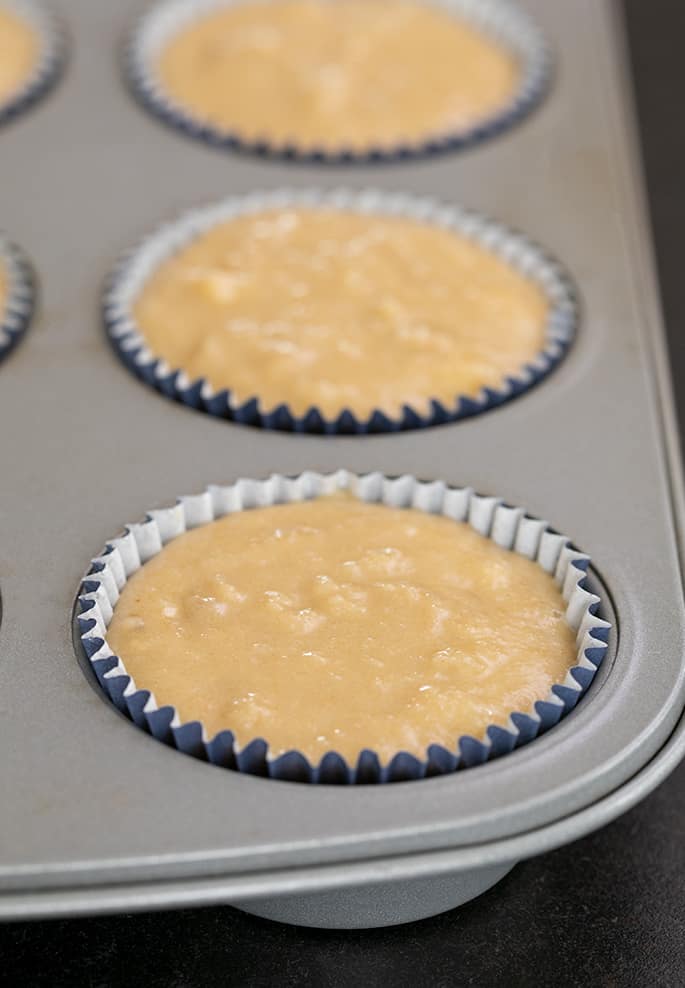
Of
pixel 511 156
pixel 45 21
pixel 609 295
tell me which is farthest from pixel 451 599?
pixel 45 21

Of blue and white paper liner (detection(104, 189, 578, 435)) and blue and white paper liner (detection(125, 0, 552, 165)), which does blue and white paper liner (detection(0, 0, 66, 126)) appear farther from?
blue and white paper liner (detection(104, 189, 578, 435))

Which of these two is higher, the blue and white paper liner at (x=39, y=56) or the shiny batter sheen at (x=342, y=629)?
the blue and white paper liner at (x=39, y=56)

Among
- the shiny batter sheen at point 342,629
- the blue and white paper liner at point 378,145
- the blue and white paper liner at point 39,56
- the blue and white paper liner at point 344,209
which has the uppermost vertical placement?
the blue and white paper liner at point 39,56

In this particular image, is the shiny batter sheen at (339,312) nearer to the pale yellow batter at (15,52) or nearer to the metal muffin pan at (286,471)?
the metal muffin pan at (286,471)

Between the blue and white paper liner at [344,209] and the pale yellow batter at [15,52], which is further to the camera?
the pale yellow batter at [15,52]

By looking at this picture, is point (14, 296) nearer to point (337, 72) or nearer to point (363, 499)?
point (363, 499)

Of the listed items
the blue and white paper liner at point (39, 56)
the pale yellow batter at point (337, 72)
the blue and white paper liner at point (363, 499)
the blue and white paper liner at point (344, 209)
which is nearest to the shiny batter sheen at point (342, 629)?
the blue and white paper liner at point (363, 499)

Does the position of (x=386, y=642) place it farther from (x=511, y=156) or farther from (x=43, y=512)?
(x=511, y=156)

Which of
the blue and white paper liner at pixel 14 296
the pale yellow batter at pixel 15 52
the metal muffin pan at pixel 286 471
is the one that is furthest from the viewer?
the pale yellow batter at pixel 15 52
